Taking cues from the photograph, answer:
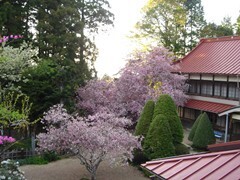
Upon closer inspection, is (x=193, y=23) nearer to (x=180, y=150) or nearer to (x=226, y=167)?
(x=180, y=150)

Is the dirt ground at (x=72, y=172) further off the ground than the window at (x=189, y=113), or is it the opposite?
the window at (x=189, y=113)

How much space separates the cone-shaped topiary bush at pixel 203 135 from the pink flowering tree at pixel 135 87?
4041mm

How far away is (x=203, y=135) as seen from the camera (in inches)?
806

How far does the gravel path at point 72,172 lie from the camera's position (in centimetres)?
1506

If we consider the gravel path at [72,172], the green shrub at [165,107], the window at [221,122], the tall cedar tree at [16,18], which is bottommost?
the gravel path at [72,172]

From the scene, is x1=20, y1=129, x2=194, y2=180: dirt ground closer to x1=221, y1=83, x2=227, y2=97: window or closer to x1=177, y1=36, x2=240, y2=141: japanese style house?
x1=177, y1=36, x2=240, y2=141: japanese style house

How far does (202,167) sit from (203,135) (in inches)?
556

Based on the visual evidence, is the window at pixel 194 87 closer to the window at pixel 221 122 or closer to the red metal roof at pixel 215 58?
Answer: the red metal roof at pixel 215 58

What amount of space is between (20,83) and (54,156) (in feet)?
17.7

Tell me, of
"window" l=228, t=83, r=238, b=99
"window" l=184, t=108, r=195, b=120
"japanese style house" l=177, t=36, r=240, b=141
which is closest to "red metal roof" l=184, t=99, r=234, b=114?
"japanese style house" l=177, t=36, r=240, b=141

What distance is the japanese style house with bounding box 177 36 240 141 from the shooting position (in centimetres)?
2262

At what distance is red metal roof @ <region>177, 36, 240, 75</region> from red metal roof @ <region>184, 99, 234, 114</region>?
2599 millimetres

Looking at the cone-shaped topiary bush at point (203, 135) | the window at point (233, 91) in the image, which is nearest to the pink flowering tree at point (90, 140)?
the cone-shaped topiary bush at point (203, 135)

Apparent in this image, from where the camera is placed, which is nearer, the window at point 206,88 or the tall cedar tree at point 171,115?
the tall cedar tree at point 171,115
